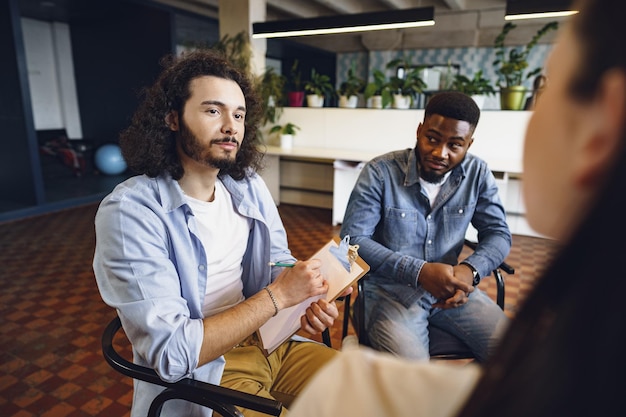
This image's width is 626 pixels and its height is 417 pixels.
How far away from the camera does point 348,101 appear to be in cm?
569

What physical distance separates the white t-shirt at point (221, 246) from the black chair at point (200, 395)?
31 cm

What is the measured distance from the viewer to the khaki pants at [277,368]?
4.15 ft

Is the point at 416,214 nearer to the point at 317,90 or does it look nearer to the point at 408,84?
the point at 408,84

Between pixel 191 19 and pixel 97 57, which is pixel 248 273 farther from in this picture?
pixel 97 57

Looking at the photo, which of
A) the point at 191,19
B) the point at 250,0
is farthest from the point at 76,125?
the point at 250,0

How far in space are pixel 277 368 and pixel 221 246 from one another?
464 mm

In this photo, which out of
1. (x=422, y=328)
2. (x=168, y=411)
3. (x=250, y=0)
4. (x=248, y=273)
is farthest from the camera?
(x=250, y=0)

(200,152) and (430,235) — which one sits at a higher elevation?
(200,152)

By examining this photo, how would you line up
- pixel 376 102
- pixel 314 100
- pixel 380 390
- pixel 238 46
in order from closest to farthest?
pixel 380 390
pixel 376 102
pixel 238 46
pixel 314 100

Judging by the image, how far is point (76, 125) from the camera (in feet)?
28.9

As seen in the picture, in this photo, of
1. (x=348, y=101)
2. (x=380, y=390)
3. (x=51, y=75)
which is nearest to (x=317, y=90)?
(x=348, y=101)

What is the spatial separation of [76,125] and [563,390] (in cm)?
1024

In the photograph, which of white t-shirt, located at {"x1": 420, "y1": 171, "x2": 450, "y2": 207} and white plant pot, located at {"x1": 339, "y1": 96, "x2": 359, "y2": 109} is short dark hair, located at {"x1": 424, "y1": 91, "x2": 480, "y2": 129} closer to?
white t-shirt, located at {"x1": 420, "y1": 171, "x2": 450, "y2": 207}

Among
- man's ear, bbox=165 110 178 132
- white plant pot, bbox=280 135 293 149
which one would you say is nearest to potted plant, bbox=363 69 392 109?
white plant pot, bbox=280 135 293 149
